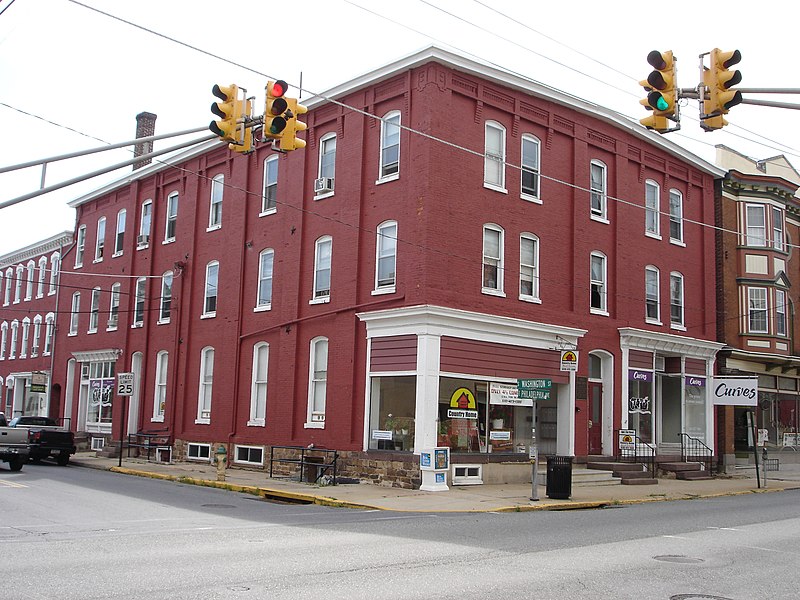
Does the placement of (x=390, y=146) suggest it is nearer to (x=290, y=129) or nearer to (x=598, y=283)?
(x=598, y=283)

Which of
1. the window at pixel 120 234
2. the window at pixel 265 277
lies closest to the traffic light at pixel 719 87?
the window at pixel 265 277

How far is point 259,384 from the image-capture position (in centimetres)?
2808

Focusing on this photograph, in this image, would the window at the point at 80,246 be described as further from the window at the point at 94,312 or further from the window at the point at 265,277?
the window at the point at 265,277

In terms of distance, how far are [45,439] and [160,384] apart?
19.3ft

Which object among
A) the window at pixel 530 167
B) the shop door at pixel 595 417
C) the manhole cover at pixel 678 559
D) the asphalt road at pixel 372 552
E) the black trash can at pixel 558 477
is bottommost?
the asphalt road at pixel 372 552

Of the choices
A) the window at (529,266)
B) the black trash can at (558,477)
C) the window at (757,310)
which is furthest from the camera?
the window at (757,310)

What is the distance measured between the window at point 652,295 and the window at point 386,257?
10614 mm

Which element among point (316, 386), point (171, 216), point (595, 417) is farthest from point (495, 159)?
point (171, 216)

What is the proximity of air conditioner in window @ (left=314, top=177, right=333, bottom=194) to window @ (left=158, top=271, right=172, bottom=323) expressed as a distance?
34.2ft

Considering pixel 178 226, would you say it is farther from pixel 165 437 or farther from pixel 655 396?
pixel 655 396

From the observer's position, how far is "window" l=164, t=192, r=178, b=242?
112 feet

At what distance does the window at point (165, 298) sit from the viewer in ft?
110

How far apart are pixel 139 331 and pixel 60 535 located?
23.8 meters

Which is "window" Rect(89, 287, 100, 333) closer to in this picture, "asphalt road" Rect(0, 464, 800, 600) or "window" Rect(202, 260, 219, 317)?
"window" Rect(202, 260, 219, 317)
